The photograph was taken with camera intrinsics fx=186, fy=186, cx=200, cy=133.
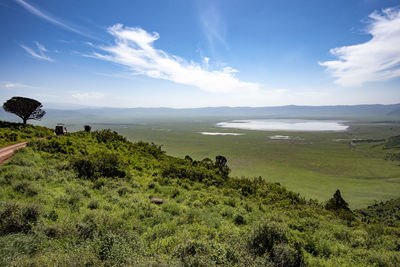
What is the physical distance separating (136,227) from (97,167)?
8919mm

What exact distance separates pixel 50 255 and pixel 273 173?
173 feet

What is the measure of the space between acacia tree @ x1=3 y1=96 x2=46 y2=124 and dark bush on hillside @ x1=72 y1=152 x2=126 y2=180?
20014mm

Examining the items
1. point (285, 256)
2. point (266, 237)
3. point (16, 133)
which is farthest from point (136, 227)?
point (16, 133)

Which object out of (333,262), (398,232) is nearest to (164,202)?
(333,262)

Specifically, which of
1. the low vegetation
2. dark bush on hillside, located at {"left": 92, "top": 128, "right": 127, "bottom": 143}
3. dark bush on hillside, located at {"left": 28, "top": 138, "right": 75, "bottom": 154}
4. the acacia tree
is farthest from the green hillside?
the acacia tree

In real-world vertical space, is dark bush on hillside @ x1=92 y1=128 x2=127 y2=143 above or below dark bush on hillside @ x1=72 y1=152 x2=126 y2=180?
above

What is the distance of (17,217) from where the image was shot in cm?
653

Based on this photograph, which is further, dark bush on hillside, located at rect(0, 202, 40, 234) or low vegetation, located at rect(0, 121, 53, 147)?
low vegetation, located at rect(0, 121, 53, 147)

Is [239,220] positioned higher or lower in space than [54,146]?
lower

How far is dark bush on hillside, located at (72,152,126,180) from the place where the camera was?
47.0 ft

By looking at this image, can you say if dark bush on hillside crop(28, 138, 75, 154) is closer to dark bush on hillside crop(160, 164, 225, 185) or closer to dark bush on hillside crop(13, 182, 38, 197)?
dark bush on hillside crop(13, 182, 38, 197)

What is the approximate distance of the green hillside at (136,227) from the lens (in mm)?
5953

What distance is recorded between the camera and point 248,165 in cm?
5969

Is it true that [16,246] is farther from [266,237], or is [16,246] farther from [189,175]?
[189,175]
